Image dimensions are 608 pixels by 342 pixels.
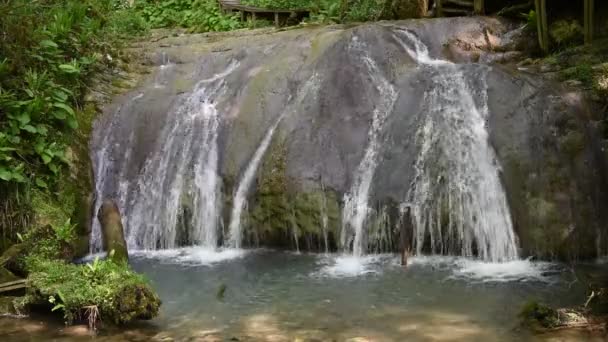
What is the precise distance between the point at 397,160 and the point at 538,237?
217cm

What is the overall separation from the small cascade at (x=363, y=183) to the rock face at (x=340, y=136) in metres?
0.05

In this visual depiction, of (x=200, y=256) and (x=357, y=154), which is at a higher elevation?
(x=357, y=154)

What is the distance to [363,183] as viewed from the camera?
927cm

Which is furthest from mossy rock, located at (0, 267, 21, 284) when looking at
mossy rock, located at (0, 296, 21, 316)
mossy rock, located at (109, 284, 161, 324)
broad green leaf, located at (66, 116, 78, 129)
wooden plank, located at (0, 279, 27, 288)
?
broad green leaf, located at (66, 116, 78, 129)

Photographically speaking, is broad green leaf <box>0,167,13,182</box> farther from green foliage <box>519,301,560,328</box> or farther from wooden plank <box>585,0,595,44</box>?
wooden plank <box>585,0,595,44</box>

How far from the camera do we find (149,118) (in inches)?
429

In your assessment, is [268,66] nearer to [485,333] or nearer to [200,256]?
[200,256]

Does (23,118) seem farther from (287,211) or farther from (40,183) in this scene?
(287,211)

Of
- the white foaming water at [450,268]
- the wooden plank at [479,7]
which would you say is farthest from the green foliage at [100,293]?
the wooden plank at [479,7]

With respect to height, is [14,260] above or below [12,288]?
above

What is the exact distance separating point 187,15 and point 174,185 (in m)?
10.7

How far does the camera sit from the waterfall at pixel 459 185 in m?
8.62

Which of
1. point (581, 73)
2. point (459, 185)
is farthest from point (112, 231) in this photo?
point (581, 73)

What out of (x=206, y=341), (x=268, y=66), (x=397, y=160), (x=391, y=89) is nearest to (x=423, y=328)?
(x=206, y=341)
